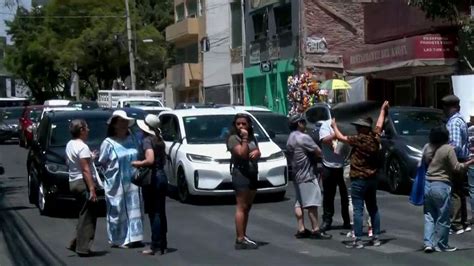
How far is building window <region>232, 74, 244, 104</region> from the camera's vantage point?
48.0m

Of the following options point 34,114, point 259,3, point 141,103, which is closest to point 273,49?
point 259,3

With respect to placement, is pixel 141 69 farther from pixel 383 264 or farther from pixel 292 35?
pixel 383 264

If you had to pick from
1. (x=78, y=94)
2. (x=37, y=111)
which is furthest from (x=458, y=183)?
(x=78, y=94)

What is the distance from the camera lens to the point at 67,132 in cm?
1678

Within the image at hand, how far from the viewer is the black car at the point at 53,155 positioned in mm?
15562

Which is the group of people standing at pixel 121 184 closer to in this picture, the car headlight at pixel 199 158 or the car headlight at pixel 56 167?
the car headlight at pixel 56 167

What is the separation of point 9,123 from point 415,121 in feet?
93.8

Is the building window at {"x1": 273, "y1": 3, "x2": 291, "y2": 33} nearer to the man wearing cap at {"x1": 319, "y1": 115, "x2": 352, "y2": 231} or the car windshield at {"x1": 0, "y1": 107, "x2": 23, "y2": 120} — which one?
the car windshield at {"x1": 0, "y1": 107, "x2": 23, "y2": 120}

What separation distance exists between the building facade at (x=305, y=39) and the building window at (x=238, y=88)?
162 inches

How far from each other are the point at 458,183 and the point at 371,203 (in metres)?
1.77

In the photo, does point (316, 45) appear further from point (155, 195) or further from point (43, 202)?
point (155, 195)

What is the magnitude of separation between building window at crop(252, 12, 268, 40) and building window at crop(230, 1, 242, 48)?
81.7 inches

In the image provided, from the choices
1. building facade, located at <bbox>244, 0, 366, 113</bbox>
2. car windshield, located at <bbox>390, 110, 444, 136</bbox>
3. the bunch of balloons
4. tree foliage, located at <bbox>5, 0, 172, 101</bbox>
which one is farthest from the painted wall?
A: car windshield, located at <bbox>390, 110, 444, 136</bbox>

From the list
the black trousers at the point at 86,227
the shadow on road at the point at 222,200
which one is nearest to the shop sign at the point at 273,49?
the shadow on road at the point at 222,200
